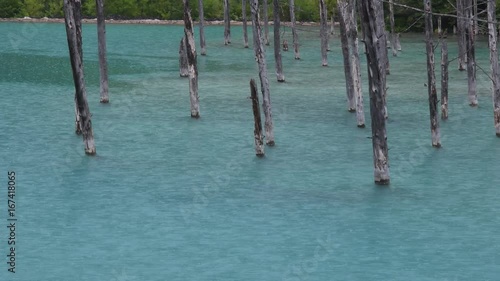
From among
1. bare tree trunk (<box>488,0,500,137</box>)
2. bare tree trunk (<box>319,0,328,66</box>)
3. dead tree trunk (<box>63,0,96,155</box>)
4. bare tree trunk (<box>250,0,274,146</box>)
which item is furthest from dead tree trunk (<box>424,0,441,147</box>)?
bare tree trunk (<box>319,0,328,66</box>)

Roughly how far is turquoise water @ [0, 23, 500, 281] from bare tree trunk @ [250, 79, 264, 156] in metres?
0.35

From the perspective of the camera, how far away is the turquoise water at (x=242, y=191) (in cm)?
1861

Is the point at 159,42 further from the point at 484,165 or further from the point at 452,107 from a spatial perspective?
the point at 484,165

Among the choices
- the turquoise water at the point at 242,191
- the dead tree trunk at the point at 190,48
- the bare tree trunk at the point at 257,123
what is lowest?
the turquoise water at the point at 242,191

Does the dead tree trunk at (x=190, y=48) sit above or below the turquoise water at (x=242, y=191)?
above

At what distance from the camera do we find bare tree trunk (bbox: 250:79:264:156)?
2712cm

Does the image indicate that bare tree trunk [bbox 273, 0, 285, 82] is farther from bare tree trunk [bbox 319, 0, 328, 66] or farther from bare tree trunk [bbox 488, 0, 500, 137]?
bare tree trunk [bbox 488, 0, 500, 137]

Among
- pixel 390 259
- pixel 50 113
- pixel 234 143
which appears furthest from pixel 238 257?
pixel 50 113

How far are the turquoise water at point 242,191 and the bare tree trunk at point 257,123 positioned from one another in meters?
0.35

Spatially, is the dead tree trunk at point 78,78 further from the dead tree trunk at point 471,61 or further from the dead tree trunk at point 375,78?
the dead tree trunk at point 471,61

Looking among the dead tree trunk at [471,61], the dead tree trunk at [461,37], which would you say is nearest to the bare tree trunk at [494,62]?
the dead tree trunk at [471,61]

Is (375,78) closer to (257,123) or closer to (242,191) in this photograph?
(242,191)

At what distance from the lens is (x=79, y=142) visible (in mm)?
30172

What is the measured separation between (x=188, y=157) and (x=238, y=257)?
9.50 meters
